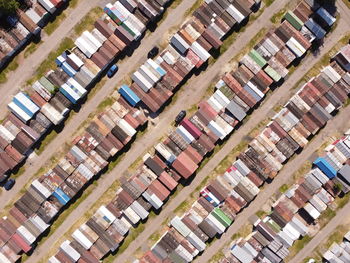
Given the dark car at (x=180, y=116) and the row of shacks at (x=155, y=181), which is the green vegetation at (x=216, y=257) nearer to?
the row of shacks at (x=155, y=181)

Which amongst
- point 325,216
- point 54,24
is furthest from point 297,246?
point 54,24

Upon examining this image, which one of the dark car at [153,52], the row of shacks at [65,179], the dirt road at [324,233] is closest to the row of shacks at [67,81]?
the dark car at [153,52]

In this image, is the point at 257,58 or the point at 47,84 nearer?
the point at 47,84

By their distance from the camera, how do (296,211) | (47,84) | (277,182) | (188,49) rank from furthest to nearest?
(277,182), (296,211), (188,49), (47,84)

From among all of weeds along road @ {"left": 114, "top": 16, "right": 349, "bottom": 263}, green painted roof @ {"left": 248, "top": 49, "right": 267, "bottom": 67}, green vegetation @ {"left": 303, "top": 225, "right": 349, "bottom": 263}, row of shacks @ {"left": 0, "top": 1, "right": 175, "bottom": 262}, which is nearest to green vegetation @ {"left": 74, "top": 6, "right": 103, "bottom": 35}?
row of shacks @ {"left": 0, "top": 1, "right": 175, "bottom": 262}

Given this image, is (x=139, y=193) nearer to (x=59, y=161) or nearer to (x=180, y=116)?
(x=59, y=161)

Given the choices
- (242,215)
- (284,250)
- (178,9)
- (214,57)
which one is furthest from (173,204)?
(178,9)
